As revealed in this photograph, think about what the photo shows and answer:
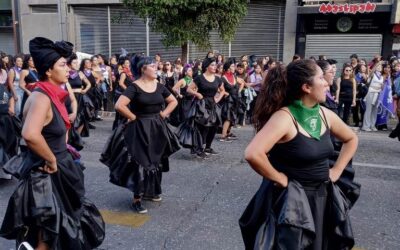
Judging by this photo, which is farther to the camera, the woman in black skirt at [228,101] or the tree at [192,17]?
the tree at [192,17]

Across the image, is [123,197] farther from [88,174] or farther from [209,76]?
[209,76]

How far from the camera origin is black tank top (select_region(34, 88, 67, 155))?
337 centimetres

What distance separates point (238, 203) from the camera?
18.4 ft

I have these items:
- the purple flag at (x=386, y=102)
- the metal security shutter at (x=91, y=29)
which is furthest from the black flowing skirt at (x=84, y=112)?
the metal security shutter at (x=91, y=29)

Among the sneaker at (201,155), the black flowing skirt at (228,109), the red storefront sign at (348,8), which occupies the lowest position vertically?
the sneaker at (201,155)

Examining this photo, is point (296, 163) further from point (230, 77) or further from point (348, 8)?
point (348, 8)

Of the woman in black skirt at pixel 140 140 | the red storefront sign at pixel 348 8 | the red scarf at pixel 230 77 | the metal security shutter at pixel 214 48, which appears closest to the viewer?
the woman in black skirt at pixel 140 140

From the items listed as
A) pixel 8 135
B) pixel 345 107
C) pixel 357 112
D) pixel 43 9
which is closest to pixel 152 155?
pixel 8 135

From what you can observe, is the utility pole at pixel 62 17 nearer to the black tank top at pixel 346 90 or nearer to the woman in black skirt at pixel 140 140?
the black tank top at pixel 346 90

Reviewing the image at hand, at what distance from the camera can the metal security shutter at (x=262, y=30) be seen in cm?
1942

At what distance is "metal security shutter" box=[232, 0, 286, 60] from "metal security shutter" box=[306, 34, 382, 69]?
4.66 feet

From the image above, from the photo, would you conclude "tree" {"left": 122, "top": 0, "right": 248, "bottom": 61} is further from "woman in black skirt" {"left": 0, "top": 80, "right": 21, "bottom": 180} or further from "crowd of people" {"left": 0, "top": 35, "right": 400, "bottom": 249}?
"crowd of people" {"left": 0, "top": 35, "right": 400, "bottom": 249}

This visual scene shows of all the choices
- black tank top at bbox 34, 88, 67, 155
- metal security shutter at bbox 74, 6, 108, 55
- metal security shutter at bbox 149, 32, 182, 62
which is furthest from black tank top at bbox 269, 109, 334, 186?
metal security shutter at bbox 74, 6, 108, 55

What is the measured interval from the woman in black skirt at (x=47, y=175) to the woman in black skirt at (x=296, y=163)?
1.42 m
